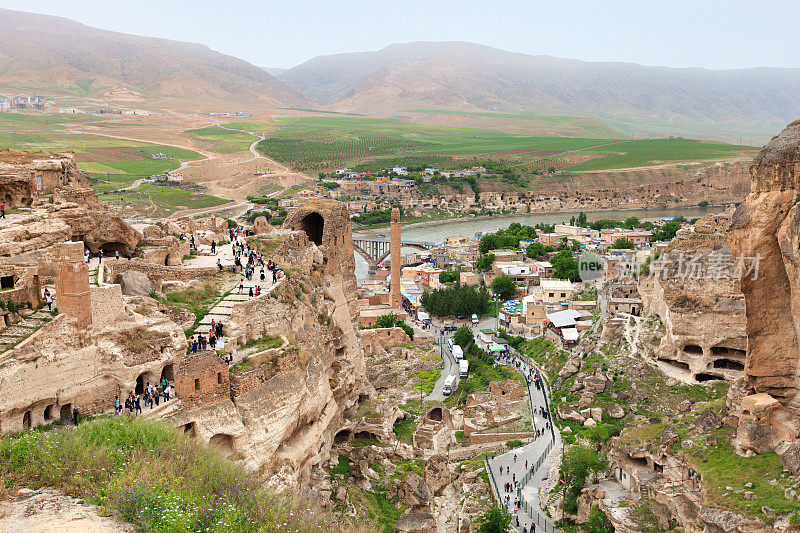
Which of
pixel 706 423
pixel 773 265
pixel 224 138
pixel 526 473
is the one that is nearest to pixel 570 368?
pixel 526 473

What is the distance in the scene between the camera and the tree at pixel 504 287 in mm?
62094

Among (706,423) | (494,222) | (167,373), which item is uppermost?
(167,373)

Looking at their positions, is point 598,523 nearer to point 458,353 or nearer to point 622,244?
point 458,353

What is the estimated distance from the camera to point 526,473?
2947 centimetres

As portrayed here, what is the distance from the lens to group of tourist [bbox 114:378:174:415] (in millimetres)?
18688

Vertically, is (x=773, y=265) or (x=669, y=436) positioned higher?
(x=773, y=265)

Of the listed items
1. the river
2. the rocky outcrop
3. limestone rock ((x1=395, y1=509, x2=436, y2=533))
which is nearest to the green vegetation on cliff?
the rocky outcrop

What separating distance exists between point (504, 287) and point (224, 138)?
13190 cm

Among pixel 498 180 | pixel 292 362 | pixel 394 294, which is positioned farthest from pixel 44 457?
pixel 498 180

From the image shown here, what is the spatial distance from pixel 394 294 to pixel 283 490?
45747mm

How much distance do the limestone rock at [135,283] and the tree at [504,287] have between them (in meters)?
41.2

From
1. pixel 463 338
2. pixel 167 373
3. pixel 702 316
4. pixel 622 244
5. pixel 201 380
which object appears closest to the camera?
pixel 201 380

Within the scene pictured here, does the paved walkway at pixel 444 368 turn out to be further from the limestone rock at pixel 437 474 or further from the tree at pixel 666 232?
the tree at pixel 666 232

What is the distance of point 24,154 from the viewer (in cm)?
2894
